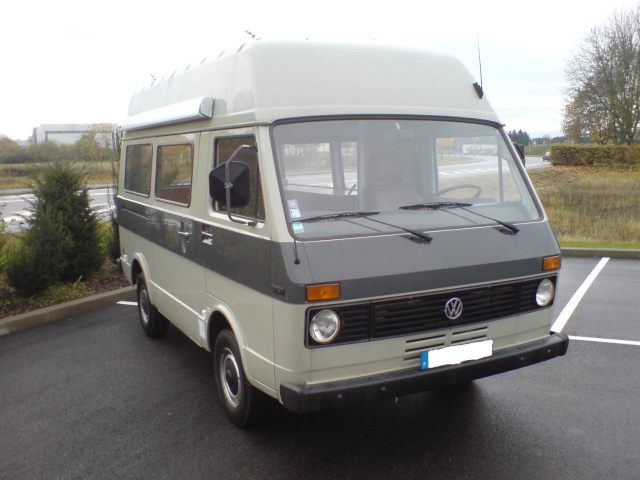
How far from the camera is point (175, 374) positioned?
5.97 meters

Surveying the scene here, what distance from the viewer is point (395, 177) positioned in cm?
445

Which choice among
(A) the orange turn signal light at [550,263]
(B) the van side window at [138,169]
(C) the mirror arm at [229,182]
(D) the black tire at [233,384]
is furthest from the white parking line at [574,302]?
(B) the van side window at [138,169]

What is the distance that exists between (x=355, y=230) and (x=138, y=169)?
3945 millimetres

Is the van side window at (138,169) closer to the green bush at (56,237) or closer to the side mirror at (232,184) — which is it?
the green bush at (56,237)

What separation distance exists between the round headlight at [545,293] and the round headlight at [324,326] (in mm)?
1556

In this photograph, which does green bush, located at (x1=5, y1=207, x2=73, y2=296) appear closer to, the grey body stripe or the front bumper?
the grey body stripe

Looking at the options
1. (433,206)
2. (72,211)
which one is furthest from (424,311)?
(72,211)

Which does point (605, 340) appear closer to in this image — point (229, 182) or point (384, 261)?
point (384, 261)

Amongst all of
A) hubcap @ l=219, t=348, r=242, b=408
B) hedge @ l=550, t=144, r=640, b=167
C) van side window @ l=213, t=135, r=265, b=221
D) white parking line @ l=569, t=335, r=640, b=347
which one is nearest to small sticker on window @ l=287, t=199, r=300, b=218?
van side window @ l=213, t=135, r=265, b=221

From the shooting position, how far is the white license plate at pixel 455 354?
398 centimetres

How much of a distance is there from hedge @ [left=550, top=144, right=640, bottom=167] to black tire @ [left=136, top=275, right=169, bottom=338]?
111 ft

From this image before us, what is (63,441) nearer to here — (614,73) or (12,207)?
(12,207)

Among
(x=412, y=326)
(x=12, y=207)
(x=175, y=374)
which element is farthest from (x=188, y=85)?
(x=12, y=207)

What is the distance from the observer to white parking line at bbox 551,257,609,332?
289 inches
